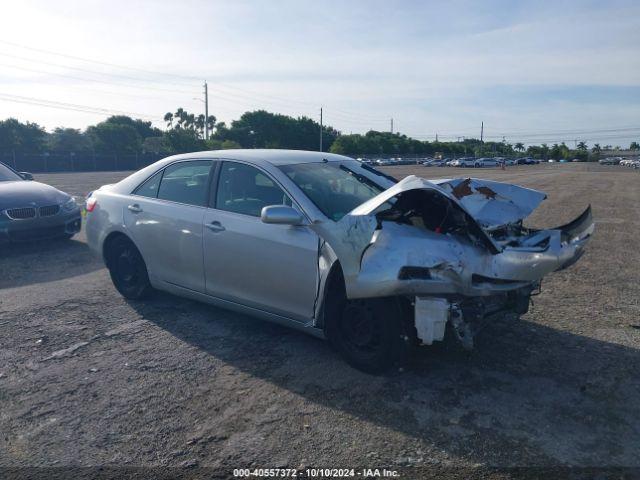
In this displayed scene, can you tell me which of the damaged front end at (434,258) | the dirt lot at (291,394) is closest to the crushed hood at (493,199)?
the damaged front end at (434,258)

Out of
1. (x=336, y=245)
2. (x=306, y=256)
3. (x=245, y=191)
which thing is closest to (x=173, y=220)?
(x=245, y=191)

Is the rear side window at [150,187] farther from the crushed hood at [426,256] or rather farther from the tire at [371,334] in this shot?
the tire at [371,334]

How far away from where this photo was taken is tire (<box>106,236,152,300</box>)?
215 inches

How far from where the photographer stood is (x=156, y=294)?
18.9 ft

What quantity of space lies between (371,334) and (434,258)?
30.2 inches

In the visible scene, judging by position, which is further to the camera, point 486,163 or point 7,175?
point 486,163

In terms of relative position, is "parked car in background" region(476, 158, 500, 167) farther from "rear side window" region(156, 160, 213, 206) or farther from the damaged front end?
the damaged front end

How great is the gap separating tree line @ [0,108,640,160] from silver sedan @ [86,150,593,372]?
52.2 metres

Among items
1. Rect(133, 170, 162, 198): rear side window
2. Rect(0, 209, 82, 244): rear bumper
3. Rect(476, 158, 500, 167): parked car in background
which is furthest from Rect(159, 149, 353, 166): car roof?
Rect(476, 158, 500, 167): parked car in background

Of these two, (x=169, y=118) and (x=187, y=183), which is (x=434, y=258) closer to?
(x=187, y=183)

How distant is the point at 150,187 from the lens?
5.43m

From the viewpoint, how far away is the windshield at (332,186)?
4.23 metres

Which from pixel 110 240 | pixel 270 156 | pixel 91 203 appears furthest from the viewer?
pixel 91 203

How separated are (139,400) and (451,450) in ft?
6.64
